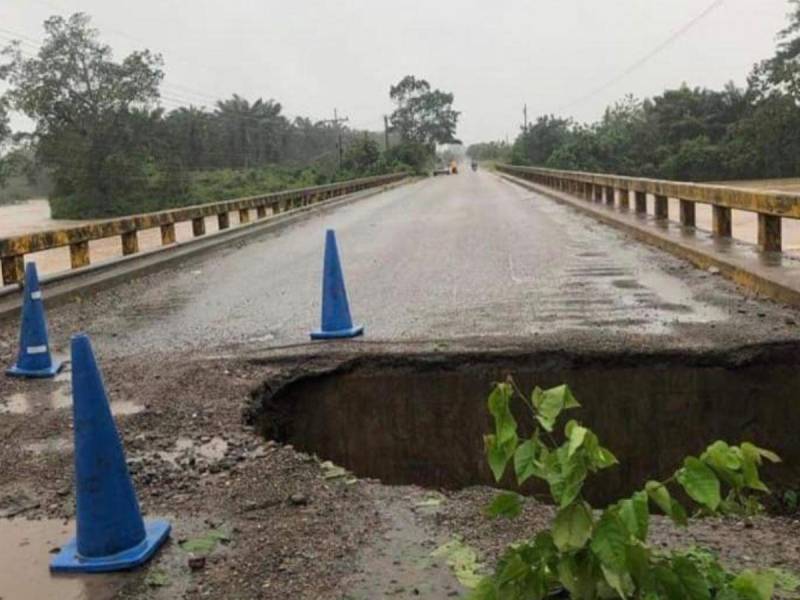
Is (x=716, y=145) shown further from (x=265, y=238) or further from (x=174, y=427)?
(x=174, y=427)

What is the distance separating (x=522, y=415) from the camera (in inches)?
216

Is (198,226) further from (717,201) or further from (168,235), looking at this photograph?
(717,201)

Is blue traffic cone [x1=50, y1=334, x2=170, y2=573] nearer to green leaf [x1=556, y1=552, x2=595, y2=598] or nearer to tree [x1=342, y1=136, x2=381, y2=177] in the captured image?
green leaf [x1=556, y1=552, x2=595, y2=598]

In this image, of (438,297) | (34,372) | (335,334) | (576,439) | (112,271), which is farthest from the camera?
(112,271)

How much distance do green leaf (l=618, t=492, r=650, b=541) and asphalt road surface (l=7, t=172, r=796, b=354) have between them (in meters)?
3.98

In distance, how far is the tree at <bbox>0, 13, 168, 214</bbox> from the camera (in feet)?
195

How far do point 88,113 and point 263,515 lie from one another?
2516 inches

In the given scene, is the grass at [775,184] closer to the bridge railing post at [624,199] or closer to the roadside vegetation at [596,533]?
the bridge railing post at [624,199]

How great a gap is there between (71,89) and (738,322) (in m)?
63.4

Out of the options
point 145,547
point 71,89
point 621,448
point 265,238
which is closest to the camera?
point 145,547

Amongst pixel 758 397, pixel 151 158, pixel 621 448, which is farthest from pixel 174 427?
pixel 151 158

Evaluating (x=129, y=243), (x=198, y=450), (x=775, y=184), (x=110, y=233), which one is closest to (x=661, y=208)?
(x=129, y=243)

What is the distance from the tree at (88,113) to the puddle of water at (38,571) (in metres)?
58.4

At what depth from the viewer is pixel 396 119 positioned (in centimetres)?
15800
